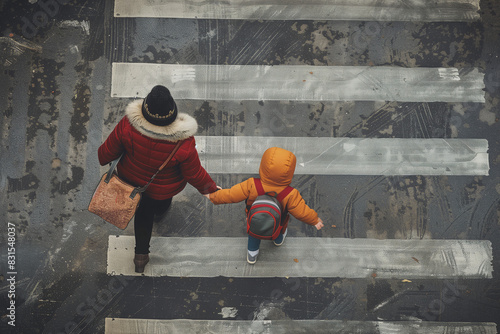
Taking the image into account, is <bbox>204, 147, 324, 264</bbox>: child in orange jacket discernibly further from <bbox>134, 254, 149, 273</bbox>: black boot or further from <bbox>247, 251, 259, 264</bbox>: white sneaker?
<bbox>134, 254, 149, 273</bbox>: black boot

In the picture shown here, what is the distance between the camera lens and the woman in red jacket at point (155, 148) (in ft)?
10.0

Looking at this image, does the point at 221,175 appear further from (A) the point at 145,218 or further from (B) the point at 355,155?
(B) the point at 355,155

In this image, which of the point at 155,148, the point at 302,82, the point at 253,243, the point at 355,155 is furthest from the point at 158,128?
the point at 355,155

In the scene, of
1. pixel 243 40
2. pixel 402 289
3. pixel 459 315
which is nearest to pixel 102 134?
pixel 243 40

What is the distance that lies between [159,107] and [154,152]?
1.58 ft

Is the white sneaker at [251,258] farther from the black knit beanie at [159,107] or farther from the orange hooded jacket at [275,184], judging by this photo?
the black knit beanie at [159,107]

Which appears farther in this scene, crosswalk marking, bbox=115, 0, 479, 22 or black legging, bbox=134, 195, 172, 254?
crosswalk marking, bbox=115, 0, 479, 22

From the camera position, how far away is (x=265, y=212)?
334 cm

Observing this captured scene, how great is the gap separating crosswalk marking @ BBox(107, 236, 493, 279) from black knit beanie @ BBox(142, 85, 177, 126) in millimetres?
2104

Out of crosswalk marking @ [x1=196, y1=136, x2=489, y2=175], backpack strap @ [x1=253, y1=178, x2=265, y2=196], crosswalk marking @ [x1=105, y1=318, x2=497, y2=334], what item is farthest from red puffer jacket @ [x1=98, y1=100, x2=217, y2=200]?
crosswalk marking @ [x1=105, y1=318, x2=497, y2=334]

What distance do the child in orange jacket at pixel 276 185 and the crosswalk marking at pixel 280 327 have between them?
5.01ft

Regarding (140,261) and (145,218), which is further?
(140,261)

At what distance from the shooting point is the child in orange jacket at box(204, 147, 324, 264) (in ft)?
10.9

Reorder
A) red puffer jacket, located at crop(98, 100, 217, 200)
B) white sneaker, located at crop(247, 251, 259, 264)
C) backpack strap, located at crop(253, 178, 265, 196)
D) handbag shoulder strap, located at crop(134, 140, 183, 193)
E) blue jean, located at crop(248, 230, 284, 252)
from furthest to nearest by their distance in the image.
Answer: white sneaker, located at crop(247, 251, 259, 264), blue jean, located at crop(248, 230, 284, 252), backpack strap, located at crop(253, 178, 265, 196), handbag shoulder strap, located at crop(134, 140, 183, 193), red puffer jacket, located at crop(98, 100, 217, 200)
